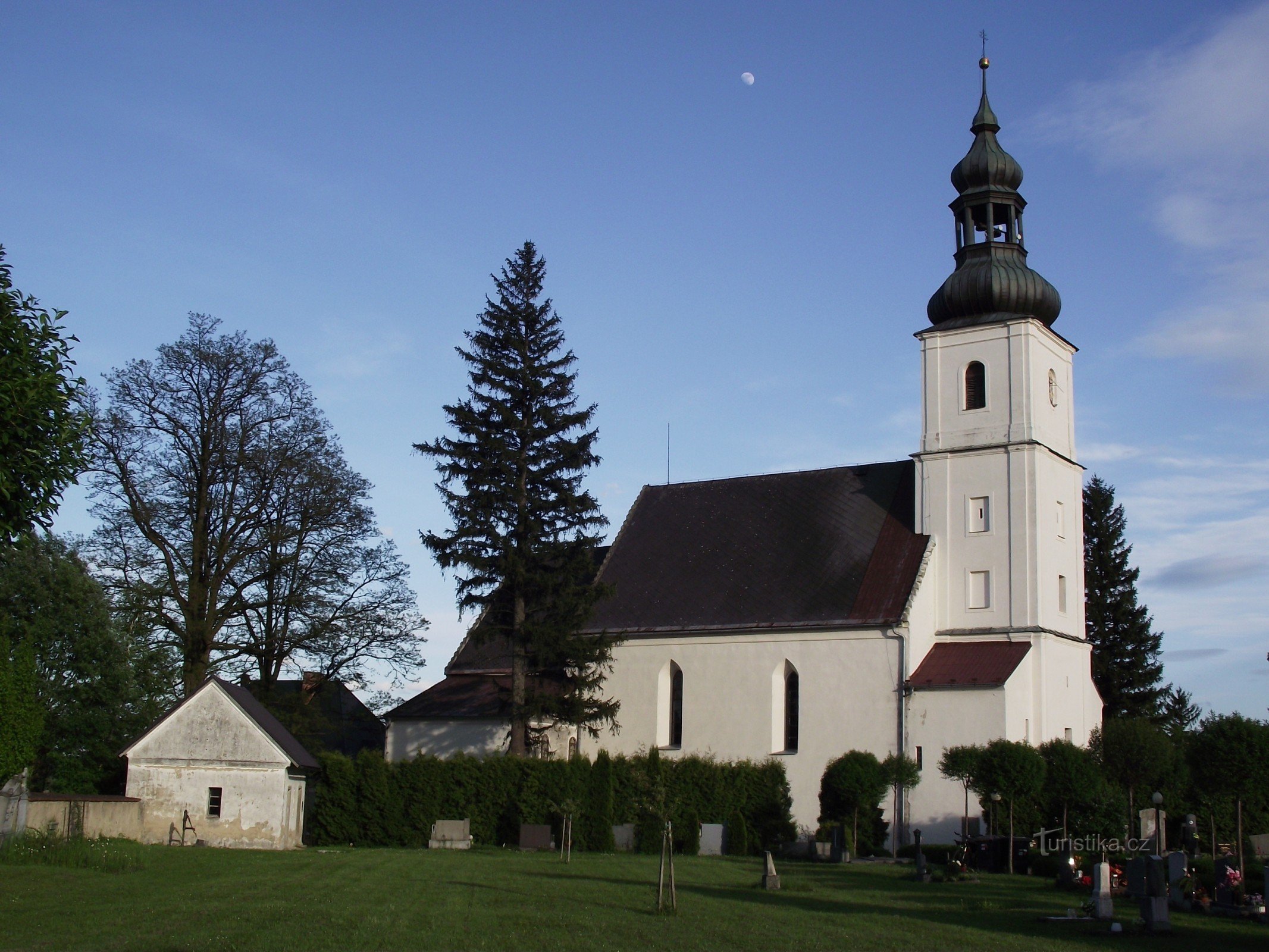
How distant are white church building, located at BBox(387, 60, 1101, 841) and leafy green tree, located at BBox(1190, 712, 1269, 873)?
16.0ft

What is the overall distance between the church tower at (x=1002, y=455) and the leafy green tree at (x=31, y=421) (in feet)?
86.1

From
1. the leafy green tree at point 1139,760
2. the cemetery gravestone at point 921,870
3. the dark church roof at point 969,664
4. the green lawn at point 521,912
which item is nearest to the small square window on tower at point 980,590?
the dark church roof at point 969,664

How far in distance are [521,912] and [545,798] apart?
18502 millimetres

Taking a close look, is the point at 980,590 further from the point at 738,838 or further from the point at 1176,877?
the point at 1176,877

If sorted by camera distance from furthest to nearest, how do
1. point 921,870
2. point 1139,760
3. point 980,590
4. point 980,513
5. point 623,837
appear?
1. point 980,513
2. point 980,590
3. point 623,837
4. point 1139,760
5. point 921,870

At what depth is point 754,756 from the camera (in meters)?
38.3

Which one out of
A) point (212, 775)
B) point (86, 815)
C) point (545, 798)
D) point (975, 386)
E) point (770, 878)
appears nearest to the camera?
point (770, 878)

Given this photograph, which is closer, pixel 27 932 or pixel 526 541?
pixel 27 932

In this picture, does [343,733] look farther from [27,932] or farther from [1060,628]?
[27,932]

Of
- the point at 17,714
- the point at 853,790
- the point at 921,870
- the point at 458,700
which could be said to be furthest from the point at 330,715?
the point at 921,870

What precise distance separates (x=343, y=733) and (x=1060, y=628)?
3135 centimetres

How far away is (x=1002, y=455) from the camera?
38250 mm

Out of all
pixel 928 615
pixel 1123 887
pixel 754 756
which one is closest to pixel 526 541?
pixel 754 756

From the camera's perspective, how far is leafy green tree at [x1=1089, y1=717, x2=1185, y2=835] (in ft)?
113
